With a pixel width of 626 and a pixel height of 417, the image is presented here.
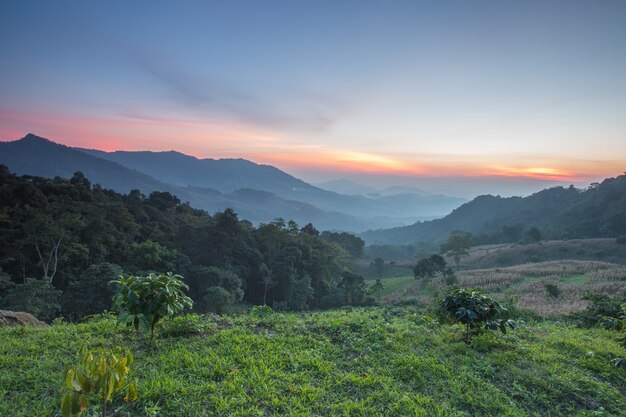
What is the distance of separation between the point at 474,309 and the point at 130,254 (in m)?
25.8

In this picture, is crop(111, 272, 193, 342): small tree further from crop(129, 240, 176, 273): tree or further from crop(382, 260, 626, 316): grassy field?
crop(129, 240, 176, 273): tree

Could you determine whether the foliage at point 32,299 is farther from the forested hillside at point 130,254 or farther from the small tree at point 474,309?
the small tree at point 474,309

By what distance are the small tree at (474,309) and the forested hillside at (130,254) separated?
1931 cm

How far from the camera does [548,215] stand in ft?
329

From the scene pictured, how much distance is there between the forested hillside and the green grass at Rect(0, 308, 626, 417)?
15.8m

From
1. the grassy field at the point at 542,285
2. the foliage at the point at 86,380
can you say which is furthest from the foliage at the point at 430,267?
the foliage at the point at 86,380

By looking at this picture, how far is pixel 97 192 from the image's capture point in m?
35.0

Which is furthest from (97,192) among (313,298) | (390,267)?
(390,267)

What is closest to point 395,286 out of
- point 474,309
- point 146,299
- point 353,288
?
point 353,288

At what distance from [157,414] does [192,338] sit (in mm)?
1987

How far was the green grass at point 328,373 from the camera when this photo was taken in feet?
11.9

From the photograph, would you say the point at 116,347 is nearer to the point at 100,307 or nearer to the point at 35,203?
the point at 100,307

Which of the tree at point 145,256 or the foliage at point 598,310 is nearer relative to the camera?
the foliage at point 598,310

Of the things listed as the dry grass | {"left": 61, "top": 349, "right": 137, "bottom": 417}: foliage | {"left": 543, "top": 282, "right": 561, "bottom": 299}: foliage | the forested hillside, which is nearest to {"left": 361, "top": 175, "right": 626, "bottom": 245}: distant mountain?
the dry grass
